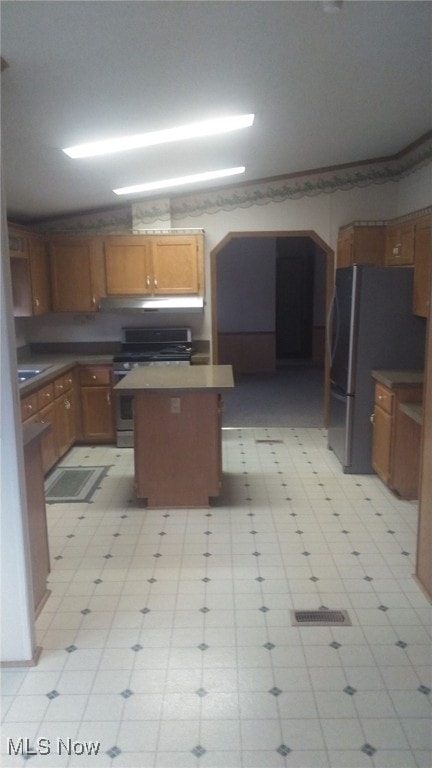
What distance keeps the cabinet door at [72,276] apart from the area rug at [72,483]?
5.59 ft

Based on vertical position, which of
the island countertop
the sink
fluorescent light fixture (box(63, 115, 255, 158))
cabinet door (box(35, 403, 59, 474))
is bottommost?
cabinet door (box(35, 403, 59, 474))

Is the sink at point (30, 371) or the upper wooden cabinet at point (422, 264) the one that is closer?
the upper wooden cabinet at point (422, 264)

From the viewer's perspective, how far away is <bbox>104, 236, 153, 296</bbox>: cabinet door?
17.9ft

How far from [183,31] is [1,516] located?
1942mm

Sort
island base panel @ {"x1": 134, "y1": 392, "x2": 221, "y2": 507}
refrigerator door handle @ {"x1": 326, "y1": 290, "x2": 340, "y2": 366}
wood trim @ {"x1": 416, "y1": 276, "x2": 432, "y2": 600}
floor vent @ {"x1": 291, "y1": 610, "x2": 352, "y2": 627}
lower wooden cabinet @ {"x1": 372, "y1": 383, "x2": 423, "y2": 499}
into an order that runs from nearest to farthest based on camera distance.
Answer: floor vent @ {"x1": 291, "y1": 610, "x2": 352, "y2": 627}, wood trim @ {"x1": 416, "y1": 276, "x2": 432, "y2": 600}, island base panel @ {"x1": 134, "y1": 392, "x2": 221, "y2": 507}, lower wooden cabinet @ {"x1": 372, "y1": 383, "x2": 423, "y2": 499}, refrigerator door handle @ {"x1": 326, "y1": 290, "x2": 340, "y2": 366}

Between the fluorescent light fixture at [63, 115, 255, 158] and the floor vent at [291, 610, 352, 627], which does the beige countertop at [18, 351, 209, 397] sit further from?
the floor vent at [291, 610, 352, 627]

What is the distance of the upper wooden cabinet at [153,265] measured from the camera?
5449 mm

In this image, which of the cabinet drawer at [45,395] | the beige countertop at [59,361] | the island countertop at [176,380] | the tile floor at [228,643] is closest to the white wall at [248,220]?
the beige countertop at [59,361]

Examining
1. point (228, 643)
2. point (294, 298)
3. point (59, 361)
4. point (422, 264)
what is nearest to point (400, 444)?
point (422, 264)

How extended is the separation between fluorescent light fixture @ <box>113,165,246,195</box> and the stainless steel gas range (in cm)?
150

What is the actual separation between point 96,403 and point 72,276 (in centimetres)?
129

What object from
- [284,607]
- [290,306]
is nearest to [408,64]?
[284,607]

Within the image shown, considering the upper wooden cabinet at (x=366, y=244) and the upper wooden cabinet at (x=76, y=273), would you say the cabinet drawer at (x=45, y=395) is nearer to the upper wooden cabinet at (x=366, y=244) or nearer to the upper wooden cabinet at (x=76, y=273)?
the upper wooden cabinet at (x=76, y=273)

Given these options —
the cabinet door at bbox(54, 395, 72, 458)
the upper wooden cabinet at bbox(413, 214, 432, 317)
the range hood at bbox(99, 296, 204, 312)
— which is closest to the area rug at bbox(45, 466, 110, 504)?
the cabinet door at bbox(54, 395, 72, 458)
